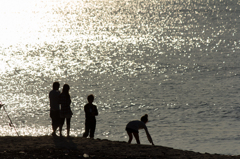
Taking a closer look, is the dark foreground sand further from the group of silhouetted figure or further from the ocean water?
the ocean water

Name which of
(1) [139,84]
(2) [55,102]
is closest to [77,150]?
(2) [55,102]

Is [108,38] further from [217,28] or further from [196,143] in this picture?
[196,143]

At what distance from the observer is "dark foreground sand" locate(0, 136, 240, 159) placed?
32.3ft

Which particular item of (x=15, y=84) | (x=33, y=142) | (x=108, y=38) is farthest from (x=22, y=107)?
(x=108, y=38)

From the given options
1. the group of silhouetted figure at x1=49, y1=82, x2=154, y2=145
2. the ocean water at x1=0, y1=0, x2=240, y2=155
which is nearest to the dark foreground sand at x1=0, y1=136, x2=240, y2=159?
the group of silhouetted figure at x1=49, y1=82, x2=154, y2=145

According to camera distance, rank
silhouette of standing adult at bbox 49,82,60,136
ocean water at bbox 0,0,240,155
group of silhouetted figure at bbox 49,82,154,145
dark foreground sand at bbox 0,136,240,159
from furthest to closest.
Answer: ocean water at bbox 0,0,240,155, silhouette of standing adult at bbox 49,82,60,136, group of silhouetted figure at bbox 49,82,154,145, dark foreground sand at bbox 0,136,240,159

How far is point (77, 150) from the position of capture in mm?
10430

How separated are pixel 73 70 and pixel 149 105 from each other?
49.4ft

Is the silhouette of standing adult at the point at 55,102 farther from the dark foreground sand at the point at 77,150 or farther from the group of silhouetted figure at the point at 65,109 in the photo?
the dark foreground sand at the point at 77,150

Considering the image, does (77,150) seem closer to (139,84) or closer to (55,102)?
(55,102)

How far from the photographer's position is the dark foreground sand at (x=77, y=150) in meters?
9.85

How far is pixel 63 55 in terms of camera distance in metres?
49.3

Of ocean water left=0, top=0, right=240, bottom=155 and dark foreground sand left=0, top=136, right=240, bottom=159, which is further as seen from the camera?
ocean water left=0, top=0, right=240, bottom=155

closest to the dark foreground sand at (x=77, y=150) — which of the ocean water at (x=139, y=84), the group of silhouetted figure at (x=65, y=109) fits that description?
the group of silhouetted figure at (x=65, y=109)
